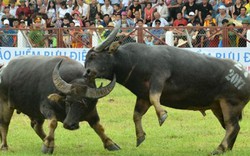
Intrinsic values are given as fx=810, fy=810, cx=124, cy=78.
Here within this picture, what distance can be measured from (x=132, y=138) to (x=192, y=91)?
2720mm

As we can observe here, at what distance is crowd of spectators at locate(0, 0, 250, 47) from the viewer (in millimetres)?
26000

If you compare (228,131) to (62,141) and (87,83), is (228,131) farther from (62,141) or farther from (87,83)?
(62,141)

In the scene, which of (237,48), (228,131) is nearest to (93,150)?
(228,131)

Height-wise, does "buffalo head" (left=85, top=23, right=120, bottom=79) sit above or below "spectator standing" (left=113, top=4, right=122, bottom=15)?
above

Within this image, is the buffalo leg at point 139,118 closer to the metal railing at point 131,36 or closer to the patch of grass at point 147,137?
the patch of grass at point 147,137

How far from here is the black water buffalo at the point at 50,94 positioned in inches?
490

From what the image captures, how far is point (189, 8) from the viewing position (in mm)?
27719

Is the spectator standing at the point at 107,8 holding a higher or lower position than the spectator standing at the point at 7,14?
higher

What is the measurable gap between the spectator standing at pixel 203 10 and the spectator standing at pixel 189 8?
0.55 ft

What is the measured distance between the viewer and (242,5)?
88.7ft

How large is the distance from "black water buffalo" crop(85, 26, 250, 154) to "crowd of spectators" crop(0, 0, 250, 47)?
12079 mm

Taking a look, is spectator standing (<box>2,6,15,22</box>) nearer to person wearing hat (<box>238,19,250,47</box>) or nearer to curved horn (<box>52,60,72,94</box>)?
person wearing hat (<box>238,19,250,47</box>)

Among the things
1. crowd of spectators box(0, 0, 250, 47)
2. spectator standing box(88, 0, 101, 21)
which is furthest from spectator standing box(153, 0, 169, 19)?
spectator standing box(88, 0, 101, 21)

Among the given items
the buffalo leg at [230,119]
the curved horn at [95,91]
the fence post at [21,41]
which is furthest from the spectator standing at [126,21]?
the curved horn at [95,91]
